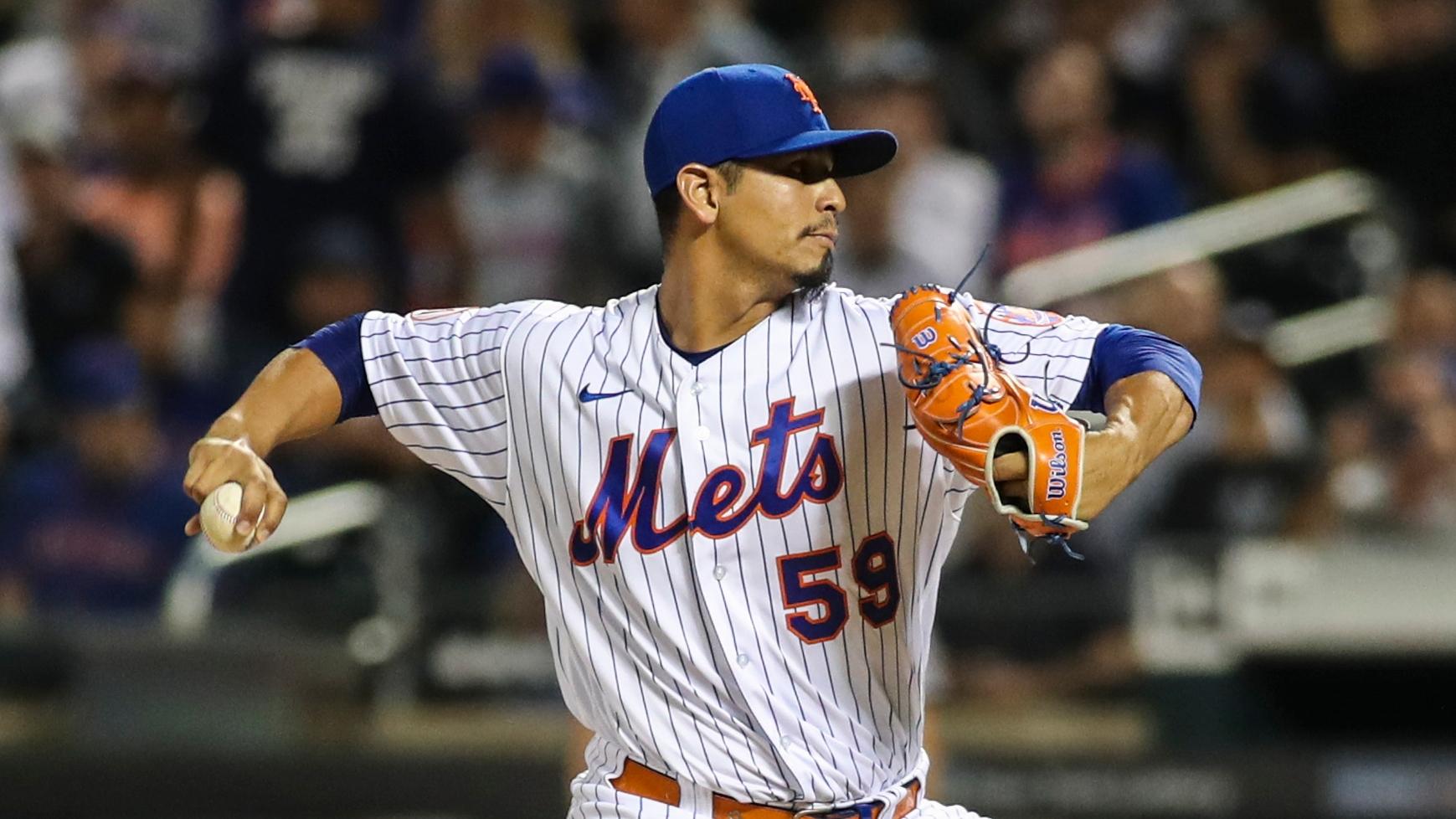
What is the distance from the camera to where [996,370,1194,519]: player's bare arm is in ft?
9.18

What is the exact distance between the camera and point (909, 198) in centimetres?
727

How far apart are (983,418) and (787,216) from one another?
62 cm

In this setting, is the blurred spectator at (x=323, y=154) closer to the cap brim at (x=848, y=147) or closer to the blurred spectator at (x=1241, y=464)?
the blurred spectator at (x=1241, y=464)

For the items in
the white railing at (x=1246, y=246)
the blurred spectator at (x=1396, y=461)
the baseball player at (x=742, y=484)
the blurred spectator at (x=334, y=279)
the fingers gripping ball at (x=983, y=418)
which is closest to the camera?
the fingers gripping ball at (x=983, y=418)

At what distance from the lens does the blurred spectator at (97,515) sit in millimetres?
6586

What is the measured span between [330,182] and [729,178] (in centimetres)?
450

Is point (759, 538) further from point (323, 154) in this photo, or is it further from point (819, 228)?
point (323, 154)

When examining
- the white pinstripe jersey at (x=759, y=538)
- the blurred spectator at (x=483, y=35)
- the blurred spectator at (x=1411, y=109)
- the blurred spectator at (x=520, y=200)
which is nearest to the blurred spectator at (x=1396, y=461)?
the blurred spectator at (x=1411, y=109)

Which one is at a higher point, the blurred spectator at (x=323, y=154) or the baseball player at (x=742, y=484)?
the blurred spectator at (x=323, y=154)

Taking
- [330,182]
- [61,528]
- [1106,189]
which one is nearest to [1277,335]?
[1106,189]

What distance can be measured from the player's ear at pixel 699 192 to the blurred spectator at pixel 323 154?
417 cm

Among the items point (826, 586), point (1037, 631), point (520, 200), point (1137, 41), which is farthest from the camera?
point (1137, 41)

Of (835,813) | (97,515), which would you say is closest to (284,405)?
(835,813)

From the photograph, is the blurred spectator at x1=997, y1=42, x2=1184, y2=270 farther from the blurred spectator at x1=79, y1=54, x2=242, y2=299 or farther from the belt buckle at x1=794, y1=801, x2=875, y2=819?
the belt buckle at x1=794, y1=801, x2=875, y2=819
